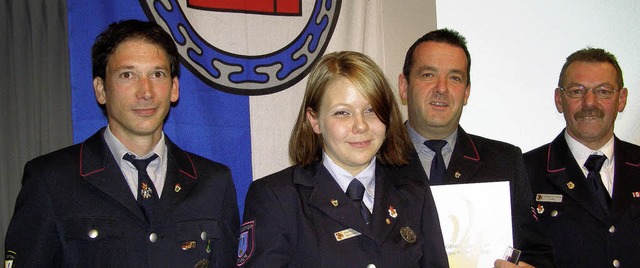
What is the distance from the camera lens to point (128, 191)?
7.30ft

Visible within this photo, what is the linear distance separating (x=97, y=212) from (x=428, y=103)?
1.36 meters

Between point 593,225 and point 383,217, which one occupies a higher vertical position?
point 383,217

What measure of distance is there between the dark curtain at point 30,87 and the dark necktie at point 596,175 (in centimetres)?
236

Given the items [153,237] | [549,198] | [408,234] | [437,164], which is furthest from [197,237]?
[549,198]

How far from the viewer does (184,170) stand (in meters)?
2.42

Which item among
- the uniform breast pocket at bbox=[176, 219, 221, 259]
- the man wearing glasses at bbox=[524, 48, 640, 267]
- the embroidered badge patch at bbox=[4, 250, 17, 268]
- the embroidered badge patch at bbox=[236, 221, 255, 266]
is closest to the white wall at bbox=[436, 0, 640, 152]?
the man wearing glasses at bbox=[524, 48, 640, 267]

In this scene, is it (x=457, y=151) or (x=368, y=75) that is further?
(x=457, y=151)

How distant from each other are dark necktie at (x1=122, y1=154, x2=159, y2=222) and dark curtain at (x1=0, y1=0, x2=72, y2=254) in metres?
0.70

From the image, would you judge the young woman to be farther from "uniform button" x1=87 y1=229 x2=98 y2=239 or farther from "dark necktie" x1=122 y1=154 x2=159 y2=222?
"uniform button" x1=87 y1=229 x2=98 y2=239

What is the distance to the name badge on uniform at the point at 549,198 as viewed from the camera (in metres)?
2.94

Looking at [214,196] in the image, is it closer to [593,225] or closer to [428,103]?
[428,103]

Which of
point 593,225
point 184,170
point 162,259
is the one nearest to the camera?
point 162,259

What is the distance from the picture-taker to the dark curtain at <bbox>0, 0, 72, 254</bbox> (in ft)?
8.91

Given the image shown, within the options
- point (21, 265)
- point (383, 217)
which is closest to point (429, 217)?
point (383, 217)
